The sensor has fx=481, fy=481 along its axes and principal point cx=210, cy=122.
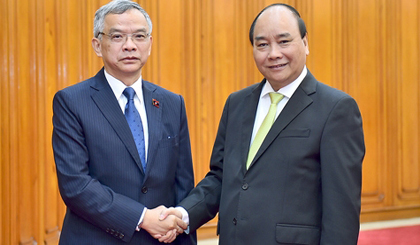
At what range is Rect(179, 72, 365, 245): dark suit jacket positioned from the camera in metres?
1.61

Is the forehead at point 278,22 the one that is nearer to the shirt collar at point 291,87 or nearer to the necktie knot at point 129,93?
the shirt collar at point 291,87

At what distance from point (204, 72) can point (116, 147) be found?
2.22 metres

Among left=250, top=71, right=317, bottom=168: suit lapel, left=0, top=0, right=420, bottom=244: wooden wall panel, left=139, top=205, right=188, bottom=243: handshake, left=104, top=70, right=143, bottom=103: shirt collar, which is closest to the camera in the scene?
left=250, top=71, right=317, bottom=168: suit lapel

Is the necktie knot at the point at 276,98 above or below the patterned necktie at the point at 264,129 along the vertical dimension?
above

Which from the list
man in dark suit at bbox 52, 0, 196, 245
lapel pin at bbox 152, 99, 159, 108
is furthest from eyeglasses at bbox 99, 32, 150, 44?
lapel pin at bbox 152, 99, 159, 108

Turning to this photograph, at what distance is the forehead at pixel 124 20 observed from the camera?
1.92 meters

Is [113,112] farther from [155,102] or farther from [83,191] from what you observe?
[83,191]

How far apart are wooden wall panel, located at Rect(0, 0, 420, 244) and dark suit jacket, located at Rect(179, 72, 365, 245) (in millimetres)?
1742

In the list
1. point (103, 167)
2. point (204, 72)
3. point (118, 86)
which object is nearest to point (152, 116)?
point (118, 86)

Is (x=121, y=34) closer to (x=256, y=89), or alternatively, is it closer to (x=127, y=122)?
(x=127, y=122)

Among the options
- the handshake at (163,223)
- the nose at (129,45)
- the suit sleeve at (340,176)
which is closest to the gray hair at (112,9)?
the nose at (129,45)

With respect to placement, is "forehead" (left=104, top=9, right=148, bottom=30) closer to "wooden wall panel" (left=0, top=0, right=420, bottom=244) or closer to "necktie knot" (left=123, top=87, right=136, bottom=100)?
"necktie knot" (left=123, top=87, right=136, bottom=100)

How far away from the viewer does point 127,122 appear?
189 centimetres

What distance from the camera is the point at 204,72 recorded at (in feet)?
13.1
